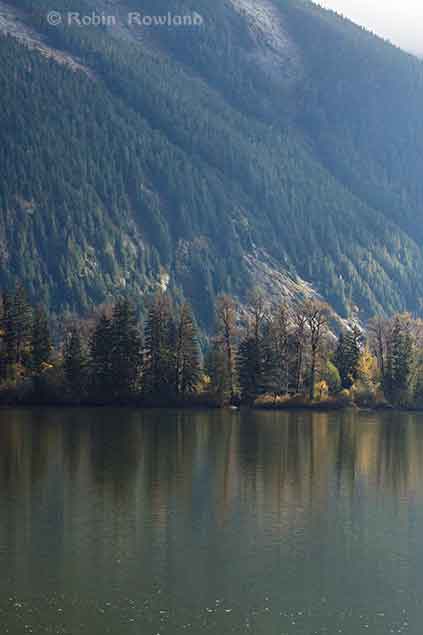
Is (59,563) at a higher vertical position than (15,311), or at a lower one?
lower

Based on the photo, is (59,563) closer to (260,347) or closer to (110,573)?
(110,573)

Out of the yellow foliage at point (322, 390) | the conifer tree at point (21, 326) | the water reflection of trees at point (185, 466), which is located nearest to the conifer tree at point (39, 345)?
the conifer tree at point (21, 326)

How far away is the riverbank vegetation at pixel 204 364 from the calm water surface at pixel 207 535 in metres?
32.2

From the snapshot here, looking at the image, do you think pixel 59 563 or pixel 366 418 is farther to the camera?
pixel 366 418

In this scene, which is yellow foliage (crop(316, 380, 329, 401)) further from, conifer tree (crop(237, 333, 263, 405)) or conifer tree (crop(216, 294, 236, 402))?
conifer tree (crop(216, 294, 236, 402))

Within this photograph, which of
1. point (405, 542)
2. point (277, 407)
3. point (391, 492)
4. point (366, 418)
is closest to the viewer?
point (405, 542)

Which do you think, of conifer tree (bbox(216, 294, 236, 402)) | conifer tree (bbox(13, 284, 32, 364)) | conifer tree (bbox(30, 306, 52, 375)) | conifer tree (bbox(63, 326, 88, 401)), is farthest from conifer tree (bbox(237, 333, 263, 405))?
conifer tree (bbox(13, 284, 32, 364))

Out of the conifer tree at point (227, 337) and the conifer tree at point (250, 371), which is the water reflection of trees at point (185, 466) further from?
the conifer tree at point (250, 371)

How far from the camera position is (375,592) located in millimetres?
46438

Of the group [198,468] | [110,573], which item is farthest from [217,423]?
[110,573]

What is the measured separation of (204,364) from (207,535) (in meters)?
77.0

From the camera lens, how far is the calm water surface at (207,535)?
42844 millimetres

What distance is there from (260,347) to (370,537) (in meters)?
76.3

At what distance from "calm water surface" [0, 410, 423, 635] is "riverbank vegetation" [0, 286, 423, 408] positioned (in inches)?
1266
